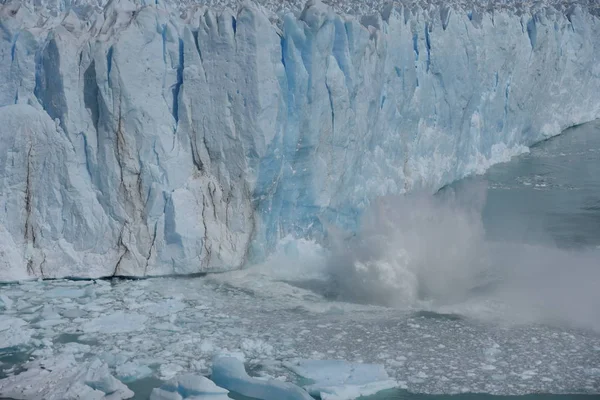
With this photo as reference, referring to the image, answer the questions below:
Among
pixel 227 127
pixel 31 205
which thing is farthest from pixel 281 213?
pixel 31 205

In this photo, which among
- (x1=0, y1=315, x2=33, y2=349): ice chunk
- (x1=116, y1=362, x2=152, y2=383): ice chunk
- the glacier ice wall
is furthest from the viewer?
the glacier ice wall

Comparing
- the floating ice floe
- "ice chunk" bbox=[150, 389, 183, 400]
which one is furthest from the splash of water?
the floating ice floe

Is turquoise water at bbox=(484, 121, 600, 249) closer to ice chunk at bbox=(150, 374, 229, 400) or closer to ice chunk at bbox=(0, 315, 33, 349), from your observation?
ice chunk at bbox=(150, 374, 229, 400)

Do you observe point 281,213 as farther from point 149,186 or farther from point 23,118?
point 23,118

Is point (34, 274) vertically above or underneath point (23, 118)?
underneath

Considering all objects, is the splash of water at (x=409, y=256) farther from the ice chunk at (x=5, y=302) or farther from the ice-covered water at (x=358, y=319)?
the ice chunk at (x=5, y=302)

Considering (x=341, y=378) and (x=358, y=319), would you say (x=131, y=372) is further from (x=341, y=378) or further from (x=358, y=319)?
(x=358, y=319)

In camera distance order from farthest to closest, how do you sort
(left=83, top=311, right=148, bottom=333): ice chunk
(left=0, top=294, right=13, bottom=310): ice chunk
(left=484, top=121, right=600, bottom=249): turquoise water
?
(left=484, top=121, right=600, bottom=249): turquoise water
(left=0, top=294, right=13, bottom=310): ice chunk
(left=83, top=311, right=148, bottom=333): ice chunk
